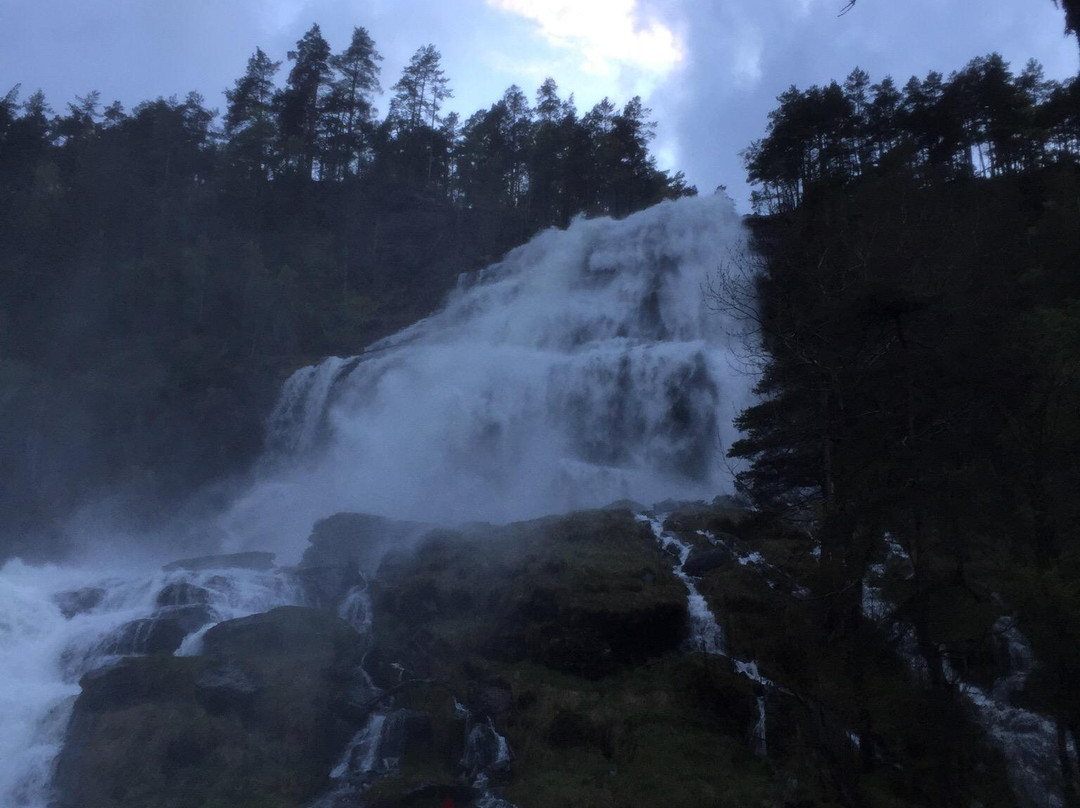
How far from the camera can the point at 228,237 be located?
4397 cm

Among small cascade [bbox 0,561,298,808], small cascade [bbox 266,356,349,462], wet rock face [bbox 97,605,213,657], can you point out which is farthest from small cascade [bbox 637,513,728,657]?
small cascade [bbox 266,356,349,462]

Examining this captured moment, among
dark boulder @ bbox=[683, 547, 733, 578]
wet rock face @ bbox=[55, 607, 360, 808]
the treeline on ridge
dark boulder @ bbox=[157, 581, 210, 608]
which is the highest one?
the treeline on ridge

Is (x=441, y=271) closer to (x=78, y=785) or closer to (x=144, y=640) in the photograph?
(x=144, y=640)

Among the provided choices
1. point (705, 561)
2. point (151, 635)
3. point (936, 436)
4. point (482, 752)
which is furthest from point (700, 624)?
point (151, 635)

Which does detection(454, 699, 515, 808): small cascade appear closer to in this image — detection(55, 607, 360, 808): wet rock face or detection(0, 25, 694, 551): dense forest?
detection(55, 607, 360, 808): wet rock face

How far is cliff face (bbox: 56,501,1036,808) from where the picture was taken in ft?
37.9

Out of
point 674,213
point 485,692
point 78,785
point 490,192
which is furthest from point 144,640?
point 490,192

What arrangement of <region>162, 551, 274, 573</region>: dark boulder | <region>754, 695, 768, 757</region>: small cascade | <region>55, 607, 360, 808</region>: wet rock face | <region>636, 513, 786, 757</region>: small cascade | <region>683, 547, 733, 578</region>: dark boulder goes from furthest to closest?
<region>162, 551, 274, 573</region>: dark boulder, <region>683, 547, 733, 578</region>: dark boulder, <region>55, 607, 360, 808</region>: wet rock face, <region>636, 513, 786, 757</region>: small cascade, <region>754, 695, 768, 757</region>: small cascade

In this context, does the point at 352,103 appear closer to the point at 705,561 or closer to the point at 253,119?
the point at 253,119

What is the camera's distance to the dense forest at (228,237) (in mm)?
34625

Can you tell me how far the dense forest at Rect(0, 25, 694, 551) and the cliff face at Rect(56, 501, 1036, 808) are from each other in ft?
65.6

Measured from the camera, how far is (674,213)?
1459 inches

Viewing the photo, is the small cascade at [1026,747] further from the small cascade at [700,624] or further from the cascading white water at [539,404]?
the cascading white water at [539,404]

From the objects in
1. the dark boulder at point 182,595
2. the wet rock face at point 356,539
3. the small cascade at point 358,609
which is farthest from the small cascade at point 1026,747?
the dark boulder at point 182,595
